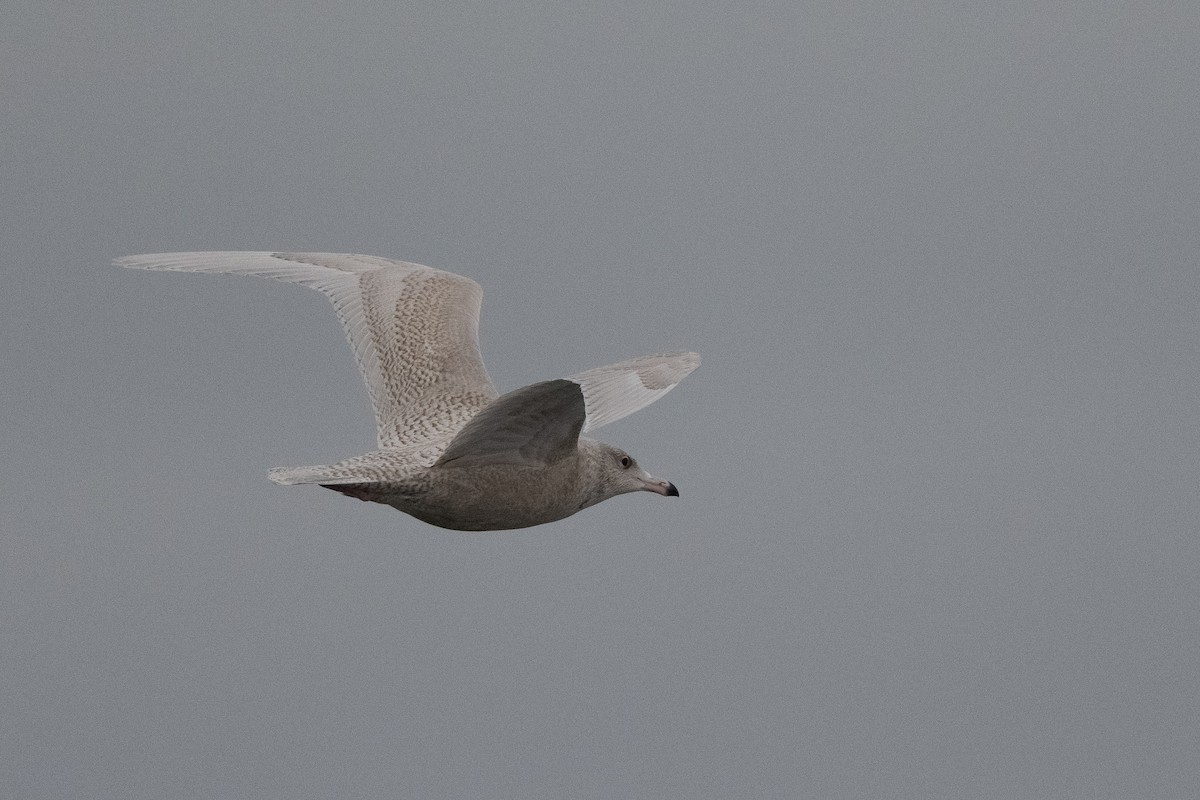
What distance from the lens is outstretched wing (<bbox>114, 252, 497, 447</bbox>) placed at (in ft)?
51.3

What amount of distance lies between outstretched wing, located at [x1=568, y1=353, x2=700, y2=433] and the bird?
11 mm

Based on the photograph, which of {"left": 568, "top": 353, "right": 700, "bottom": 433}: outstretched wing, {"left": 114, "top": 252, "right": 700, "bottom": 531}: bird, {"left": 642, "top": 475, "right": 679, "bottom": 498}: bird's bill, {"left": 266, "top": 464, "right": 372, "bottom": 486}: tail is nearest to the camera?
{"left": 568, "top": 353, "right": 700, "bottom": 433}: outstretched wing

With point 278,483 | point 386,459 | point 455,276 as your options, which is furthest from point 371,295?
point 278,483

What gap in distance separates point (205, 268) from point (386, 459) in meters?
3.77

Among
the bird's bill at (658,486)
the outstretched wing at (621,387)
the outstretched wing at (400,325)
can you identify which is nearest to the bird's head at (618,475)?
the bird's bill at (658,486)

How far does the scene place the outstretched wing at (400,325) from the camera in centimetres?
1565

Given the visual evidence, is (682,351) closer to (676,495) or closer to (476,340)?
(676,495)

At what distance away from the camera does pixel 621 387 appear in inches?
467

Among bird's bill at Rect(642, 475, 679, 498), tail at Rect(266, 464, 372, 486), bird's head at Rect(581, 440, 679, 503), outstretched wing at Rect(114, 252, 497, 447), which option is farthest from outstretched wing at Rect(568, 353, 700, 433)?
outstretched wing at Rect(114, 252, 497, 447)

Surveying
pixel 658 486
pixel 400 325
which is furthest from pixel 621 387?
pixel 400 325

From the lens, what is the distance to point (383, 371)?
642 inches

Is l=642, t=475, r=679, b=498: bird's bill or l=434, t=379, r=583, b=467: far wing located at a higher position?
l=434, t=379, r=583, b=467: far wing

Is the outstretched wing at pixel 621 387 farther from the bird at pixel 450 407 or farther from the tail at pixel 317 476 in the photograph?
the tail at pixel 317 476

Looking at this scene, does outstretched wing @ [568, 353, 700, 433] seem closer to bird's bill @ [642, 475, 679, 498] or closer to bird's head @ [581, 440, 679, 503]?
bird's head @ [581, 440, 679, 503]
